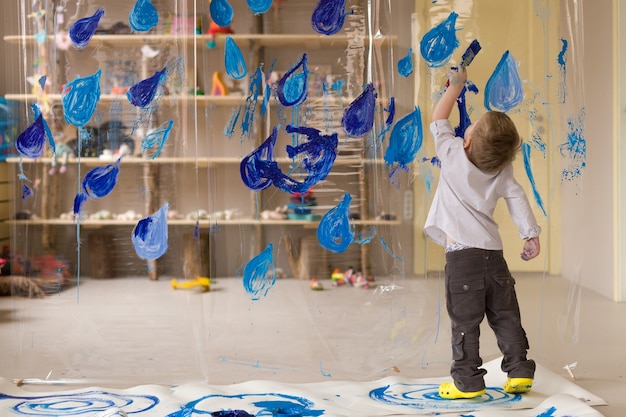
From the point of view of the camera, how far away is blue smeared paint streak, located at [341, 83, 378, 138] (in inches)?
97.8

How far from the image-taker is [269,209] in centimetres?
248

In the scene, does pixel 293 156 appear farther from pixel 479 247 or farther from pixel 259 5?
pixel 479 247

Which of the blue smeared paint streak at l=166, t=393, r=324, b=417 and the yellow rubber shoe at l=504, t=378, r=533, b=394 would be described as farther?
the yellow rubber shoe at l=504, t=378, r=533, b=394

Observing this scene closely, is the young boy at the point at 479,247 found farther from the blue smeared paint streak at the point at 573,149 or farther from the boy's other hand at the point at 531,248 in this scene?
the blue smeared paint streak at the point at 573,149

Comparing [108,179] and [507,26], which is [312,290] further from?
[507,26]

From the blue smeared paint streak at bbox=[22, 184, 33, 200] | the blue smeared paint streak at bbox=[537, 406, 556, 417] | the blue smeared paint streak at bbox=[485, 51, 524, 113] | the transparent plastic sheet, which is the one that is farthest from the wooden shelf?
the blue smeared paint streak at bbox=[537, 406, 556, 417]

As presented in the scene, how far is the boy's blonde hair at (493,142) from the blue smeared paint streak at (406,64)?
1.45ft

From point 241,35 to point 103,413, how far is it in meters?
1.31

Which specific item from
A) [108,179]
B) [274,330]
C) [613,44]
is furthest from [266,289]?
[613,44]

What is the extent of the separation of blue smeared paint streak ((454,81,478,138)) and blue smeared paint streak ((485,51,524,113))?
57 mm

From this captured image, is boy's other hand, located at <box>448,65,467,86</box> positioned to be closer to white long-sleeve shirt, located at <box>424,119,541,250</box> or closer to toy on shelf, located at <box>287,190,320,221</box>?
white long-sleeve shirt, located at <box>424,119,541,250</box>

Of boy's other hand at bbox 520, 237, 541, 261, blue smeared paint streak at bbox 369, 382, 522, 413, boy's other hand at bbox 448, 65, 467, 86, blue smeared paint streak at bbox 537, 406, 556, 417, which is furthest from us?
boy's other hand at bbox 448, 65, 467, 86

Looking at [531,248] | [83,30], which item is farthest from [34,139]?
[531,248]

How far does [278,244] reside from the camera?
8.13ft
